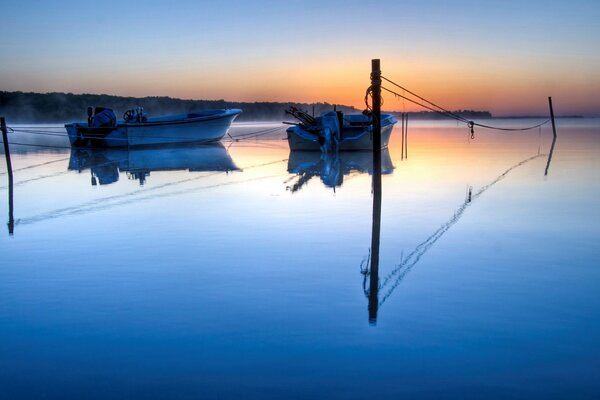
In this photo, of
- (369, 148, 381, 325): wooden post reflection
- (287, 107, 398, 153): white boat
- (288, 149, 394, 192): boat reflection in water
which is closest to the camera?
(369, 148, 381, 325): wooden post reflection

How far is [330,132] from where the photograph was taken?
30641mm

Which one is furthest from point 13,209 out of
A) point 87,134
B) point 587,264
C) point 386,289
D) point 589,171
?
point 87,134

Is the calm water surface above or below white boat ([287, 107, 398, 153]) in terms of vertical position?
below

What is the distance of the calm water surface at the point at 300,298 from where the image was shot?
4.91 meters

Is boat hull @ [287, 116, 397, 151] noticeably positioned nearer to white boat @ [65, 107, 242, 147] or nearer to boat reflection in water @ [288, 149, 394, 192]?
boat reflection in water @ [288, 149, 394, 192]

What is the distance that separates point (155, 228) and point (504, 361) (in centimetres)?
791

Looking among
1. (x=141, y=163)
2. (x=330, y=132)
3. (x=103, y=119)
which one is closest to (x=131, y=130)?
(x=103, y=119)

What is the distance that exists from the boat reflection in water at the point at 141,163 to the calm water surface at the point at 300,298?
755 cm

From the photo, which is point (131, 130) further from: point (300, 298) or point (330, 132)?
point (300, 298)

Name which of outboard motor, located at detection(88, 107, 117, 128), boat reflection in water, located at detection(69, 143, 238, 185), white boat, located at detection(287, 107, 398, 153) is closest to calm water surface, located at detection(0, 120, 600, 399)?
boat reflection in water, located at detection(69, 143, 238, 185)

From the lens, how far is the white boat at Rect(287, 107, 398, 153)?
3067 cm

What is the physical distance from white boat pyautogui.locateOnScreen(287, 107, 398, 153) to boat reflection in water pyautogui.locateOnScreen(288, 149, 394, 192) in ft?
1.52

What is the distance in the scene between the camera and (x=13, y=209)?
570 inches

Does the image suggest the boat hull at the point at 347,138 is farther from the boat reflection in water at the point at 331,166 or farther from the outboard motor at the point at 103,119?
the outboard motor at the point at 103,119
